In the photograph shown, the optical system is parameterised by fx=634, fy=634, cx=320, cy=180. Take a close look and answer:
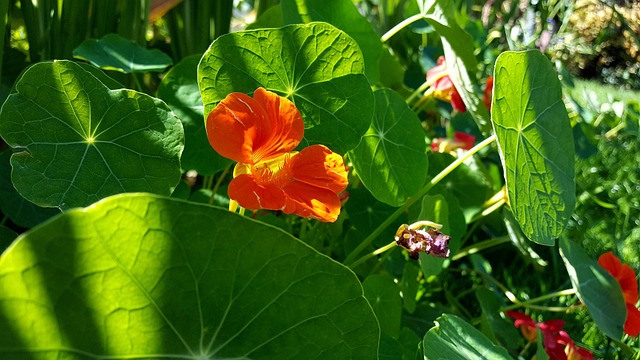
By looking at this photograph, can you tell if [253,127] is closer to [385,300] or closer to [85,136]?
[85,136]

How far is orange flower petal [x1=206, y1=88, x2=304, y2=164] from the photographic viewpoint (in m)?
0.63

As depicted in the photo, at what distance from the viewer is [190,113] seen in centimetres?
98

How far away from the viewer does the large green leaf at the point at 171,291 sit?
0.42m

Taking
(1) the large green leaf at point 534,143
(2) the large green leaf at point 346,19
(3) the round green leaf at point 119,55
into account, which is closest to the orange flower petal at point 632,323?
Result: (1) the large green leaf at point 534,143

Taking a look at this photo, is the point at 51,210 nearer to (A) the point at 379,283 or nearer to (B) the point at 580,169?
(A) the point at 379,283

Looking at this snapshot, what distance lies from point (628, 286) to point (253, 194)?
824 mm

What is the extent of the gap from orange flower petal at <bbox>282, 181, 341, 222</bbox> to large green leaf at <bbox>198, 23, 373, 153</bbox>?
0.13 meters

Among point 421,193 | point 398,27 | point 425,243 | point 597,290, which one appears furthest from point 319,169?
point 597,290

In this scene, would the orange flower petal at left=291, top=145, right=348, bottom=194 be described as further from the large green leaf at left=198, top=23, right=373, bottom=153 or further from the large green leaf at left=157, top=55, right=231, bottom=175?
the large green leaf at left=157, top=55, right=231, bottom=175

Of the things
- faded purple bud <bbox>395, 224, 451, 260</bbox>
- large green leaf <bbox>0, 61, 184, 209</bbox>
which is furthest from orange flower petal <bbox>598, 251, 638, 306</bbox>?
large green leaf <bbox>0, 61, 184, 209</bbox>

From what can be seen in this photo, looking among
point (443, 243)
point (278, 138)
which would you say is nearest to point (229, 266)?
point (278, 138)

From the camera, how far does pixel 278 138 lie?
0.68 metres

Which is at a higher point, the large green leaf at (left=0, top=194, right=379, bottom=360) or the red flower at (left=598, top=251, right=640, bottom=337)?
the large green leaf at (left=0, top=194, right=379, bottom=360)

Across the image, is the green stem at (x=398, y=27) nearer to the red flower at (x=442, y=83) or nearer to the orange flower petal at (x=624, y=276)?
the red flower at (x=442, y=83)
